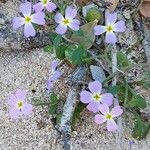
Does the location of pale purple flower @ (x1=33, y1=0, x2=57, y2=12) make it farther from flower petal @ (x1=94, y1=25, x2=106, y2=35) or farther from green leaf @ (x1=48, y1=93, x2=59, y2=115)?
green leaf @ (x1=48, y1=93, x2=59, y2=115)

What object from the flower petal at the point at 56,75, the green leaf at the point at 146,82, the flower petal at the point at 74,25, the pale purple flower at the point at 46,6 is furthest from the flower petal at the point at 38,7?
the green leaf at the point at 146,82

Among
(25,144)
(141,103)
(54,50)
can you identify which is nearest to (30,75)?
(54,50)

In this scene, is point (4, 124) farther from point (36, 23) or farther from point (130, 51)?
point (130, 51)

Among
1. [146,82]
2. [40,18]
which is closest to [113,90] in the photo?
[146,82]

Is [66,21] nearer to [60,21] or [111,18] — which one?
[60,21]

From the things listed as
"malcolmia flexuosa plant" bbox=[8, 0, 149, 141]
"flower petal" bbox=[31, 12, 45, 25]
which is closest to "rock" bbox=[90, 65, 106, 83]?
"malcolmia flexuosa plant" bbox=[8, 0, 149, 141]

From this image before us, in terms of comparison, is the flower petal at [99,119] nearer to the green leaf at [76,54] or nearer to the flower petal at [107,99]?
the flower petal at [107,99]

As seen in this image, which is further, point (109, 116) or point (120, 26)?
point (120, 26)
